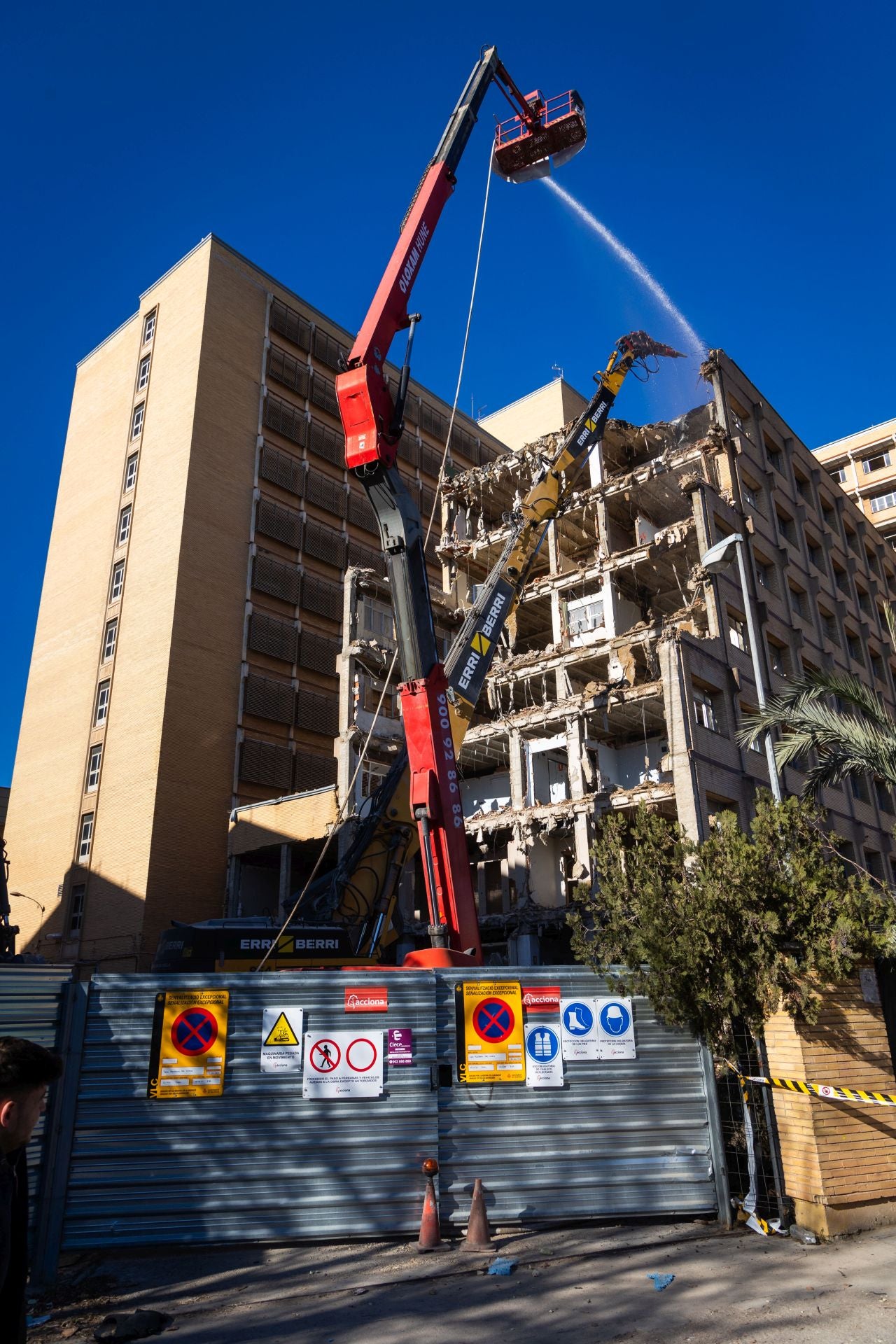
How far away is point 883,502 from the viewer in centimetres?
6662

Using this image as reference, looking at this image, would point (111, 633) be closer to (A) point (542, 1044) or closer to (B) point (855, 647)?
(A) point (542, 1044)

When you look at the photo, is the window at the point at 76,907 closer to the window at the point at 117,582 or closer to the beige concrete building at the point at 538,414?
the window at the point at 117,582

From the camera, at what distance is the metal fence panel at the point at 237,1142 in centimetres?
851

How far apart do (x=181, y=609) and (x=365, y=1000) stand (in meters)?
28.4

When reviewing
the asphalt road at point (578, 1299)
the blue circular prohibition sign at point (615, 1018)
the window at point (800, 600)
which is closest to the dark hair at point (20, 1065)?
the asphalt road at point (578, 1299)

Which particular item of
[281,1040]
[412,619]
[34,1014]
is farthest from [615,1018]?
[412,619]

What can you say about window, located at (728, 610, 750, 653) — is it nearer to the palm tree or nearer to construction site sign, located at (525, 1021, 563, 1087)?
the palm tree

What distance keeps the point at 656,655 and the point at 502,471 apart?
13.7m

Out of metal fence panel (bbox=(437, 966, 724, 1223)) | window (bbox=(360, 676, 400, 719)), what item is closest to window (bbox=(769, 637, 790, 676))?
window (bbox=(360, 676, 400, 719))

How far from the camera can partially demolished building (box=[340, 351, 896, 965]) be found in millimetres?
29516

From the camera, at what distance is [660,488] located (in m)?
36.9

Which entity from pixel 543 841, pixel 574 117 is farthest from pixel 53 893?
pixel 574 117

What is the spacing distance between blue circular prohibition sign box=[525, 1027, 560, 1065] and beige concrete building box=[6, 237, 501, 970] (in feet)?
78.7

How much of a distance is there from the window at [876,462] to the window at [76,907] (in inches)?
2321
